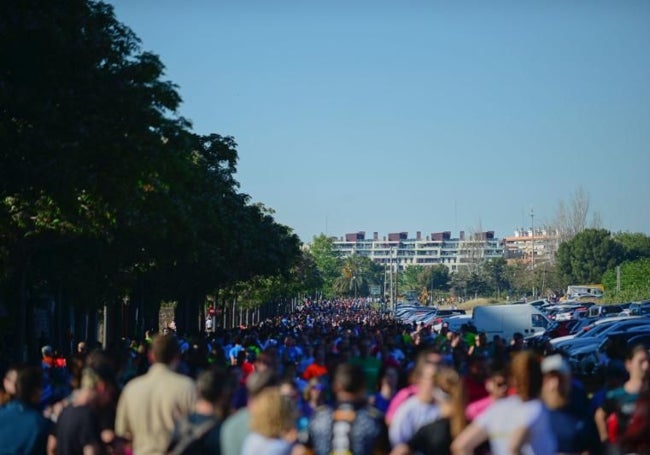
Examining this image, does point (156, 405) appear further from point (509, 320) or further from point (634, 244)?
point (634, 244)

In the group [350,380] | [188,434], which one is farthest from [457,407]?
[188,434]

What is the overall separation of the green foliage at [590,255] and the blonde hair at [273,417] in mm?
140705

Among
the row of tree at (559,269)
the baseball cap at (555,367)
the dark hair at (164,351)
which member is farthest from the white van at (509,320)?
the row of tree at (559,269)

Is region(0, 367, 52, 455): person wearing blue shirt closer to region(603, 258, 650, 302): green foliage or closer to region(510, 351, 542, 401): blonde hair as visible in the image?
region(510, 351, 542, 401): blonde hair

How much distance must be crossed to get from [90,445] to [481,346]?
45.9ft

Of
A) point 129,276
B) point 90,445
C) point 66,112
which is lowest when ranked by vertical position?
point 90,445

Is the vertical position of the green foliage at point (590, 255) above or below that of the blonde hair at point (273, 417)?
above

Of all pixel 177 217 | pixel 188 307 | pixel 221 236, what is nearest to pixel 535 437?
pixel 177 217

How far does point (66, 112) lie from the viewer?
80.4 ft

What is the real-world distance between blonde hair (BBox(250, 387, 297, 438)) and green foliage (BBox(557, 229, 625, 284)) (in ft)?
462

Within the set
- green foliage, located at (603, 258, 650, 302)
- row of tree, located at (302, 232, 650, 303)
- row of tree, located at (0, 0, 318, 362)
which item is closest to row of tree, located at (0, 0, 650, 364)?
row of tree, located at (0, 0, 318, 362)

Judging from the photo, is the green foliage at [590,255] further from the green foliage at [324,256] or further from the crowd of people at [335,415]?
the crowd of people at [335,415]

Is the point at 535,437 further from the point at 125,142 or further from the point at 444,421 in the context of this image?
the point at 125,142

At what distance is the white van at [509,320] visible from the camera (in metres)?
49.3
